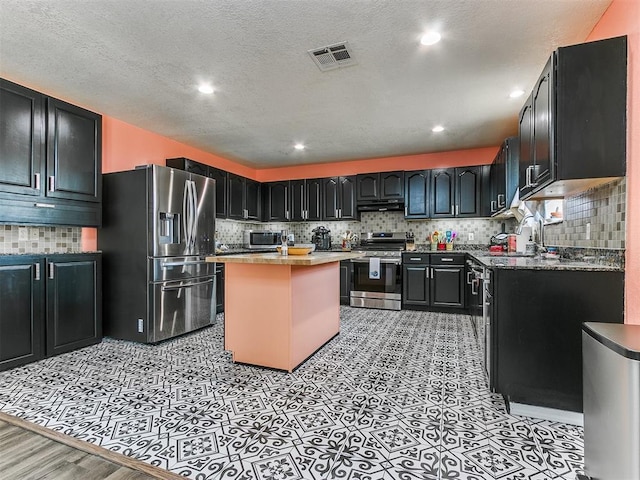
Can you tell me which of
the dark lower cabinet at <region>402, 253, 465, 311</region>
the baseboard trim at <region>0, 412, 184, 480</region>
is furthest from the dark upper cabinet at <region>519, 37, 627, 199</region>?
the dark lower cabinet at <region>402, 253, 465, 311</region>

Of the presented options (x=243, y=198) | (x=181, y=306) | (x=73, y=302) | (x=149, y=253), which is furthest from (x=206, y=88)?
(x=243, y=198)

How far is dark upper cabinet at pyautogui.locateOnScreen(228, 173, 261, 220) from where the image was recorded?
5.55 m

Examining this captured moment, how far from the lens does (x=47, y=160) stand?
9.78ft

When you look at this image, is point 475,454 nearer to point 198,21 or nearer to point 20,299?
point 198,21

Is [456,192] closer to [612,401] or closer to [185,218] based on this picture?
[185,218]

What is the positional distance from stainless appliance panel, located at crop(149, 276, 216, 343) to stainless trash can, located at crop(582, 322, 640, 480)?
11.6 ft

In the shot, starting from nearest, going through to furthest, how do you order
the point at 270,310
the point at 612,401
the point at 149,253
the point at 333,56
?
the point at 612,401 → the point at 333,56 → the point at 270,310 → the point at 149,253

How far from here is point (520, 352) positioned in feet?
6.64

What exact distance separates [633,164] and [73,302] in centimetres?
456

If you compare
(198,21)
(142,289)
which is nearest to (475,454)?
(198,21)

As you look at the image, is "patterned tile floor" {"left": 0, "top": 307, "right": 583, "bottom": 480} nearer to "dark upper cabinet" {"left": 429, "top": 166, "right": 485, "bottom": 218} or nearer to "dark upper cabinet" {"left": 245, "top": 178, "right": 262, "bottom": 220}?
"dark upper cabinet" {"left": 429, "top": 166, "right": 485, "bottom": 218}

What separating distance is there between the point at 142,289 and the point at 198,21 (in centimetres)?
260

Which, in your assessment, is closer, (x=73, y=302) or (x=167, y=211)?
(x=73, y=302)

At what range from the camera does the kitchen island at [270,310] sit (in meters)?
2.70
